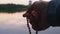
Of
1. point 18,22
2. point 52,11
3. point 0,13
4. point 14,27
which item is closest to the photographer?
point 52,11

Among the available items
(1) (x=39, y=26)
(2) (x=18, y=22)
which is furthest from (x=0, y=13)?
(1) (x=39, y=26)

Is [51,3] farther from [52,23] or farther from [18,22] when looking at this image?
[18,22]

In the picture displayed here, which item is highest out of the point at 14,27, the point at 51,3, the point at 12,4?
the point at 51,3

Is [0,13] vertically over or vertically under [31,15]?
under

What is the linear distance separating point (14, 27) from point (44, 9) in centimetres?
409

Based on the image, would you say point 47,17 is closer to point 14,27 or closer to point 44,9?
point 44,9

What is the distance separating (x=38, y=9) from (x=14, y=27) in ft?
13.4

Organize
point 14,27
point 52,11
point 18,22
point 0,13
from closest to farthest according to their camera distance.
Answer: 1. point 52,11
2. point 14,27
3. point 18,22
4. point 0,13

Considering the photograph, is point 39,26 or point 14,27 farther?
point 14,27

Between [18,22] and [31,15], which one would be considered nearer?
[31,15]

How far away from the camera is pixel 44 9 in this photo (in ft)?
2.03

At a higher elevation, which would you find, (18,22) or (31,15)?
(31,15)

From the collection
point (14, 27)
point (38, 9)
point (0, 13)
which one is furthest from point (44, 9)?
point (0, 13)

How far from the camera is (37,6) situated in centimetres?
62
